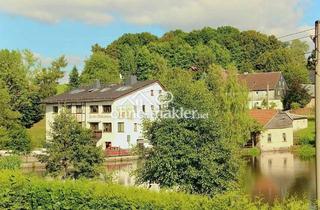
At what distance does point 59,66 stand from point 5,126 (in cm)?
2702

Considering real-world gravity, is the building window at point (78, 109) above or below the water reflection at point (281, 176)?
above

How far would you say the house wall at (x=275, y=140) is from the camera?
163 ft

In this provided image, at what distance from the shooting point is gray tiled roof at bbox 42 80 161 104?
159 ft

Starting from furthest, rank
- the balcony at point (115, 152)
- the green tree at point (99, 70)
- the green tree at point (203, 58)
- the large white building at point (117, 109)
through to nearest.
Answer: the green tree at point (203, 58) < the green tree at point (99, 70) < the large white building at point (117, 109) < the balcony at point (115, 152)

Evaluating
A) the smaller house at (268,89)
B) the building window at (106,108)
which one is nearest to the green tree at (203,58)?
the smaller house at (268,89)

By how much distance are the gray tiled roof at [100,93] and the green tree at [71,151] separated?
2485cm

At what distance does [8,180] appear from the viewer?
14031 mm

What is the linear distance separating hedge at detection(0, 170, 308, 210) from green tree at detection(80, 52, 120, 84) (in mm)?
58443

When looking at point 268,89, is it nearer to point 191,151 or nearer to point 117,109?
point 117,109

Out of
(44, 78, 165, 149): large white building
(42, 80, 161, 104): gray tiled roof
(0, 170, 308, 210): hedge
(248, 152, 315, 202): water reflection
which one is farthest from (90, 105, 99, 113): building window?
(0, 170, 308, 210): hedge

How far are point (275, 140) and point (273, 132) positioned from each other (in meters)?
0.88

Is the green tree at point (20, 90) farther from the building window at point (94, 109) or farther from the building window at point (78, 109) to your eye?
the building window at point (94, 109)

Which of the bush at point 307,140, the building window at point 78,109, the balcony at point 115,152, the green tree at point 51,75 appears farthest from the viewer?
the green tree at point 51,75

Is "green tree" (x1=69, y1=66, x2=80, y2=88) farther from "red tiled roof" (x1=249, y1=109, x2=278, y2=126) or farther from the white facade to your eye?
"red tiled roof" (x1=249, y1=109, x2=278, y2=126)
